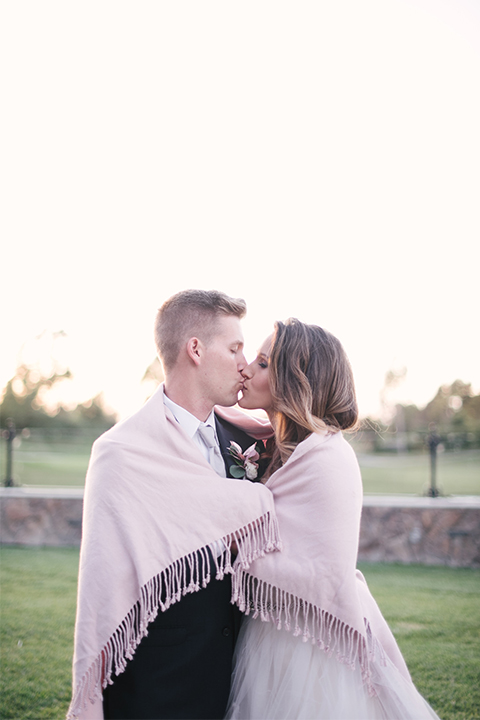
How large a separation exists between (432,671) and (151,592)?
307 centimetres

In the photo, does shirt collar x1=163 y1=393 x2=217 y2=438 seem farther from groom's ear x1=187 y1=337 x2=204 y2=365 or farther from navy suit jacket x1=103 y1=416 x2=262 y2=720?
navy suit jacket x1=103 y1=416 x2=262 y2=720

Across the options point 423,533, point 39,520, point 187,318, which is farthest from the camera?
point 39,520

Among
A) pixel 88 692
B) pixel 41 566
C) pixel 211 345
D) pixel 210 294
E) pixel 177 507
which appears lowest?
pixel 41 566

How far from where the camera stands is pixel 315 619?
2283 mm

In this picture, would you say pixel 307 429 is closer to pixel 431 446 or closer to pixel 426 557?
pixel 426 557

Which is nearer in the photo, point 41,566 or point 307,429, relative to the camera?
point 307,429

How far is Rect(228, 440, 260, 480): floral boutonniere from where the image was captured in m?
2.64

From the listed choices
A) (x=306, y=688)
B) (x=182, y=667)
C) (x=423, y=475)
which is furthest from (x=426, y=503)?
(x=423, y=475)

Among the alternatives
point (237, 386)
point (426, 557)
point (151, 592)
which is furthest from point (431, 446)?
point (151, 592)

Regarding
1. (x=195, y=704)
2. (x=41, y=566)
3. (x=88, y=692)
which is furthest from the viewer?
(x=41, y=566)

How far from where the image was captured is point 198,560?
2.26m

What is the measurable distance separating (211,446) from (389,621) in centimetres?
357

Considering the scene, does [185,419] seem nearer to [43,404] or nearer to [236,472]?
[236,472]

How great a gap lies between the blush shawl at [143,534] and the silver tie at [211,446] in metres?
0.26
